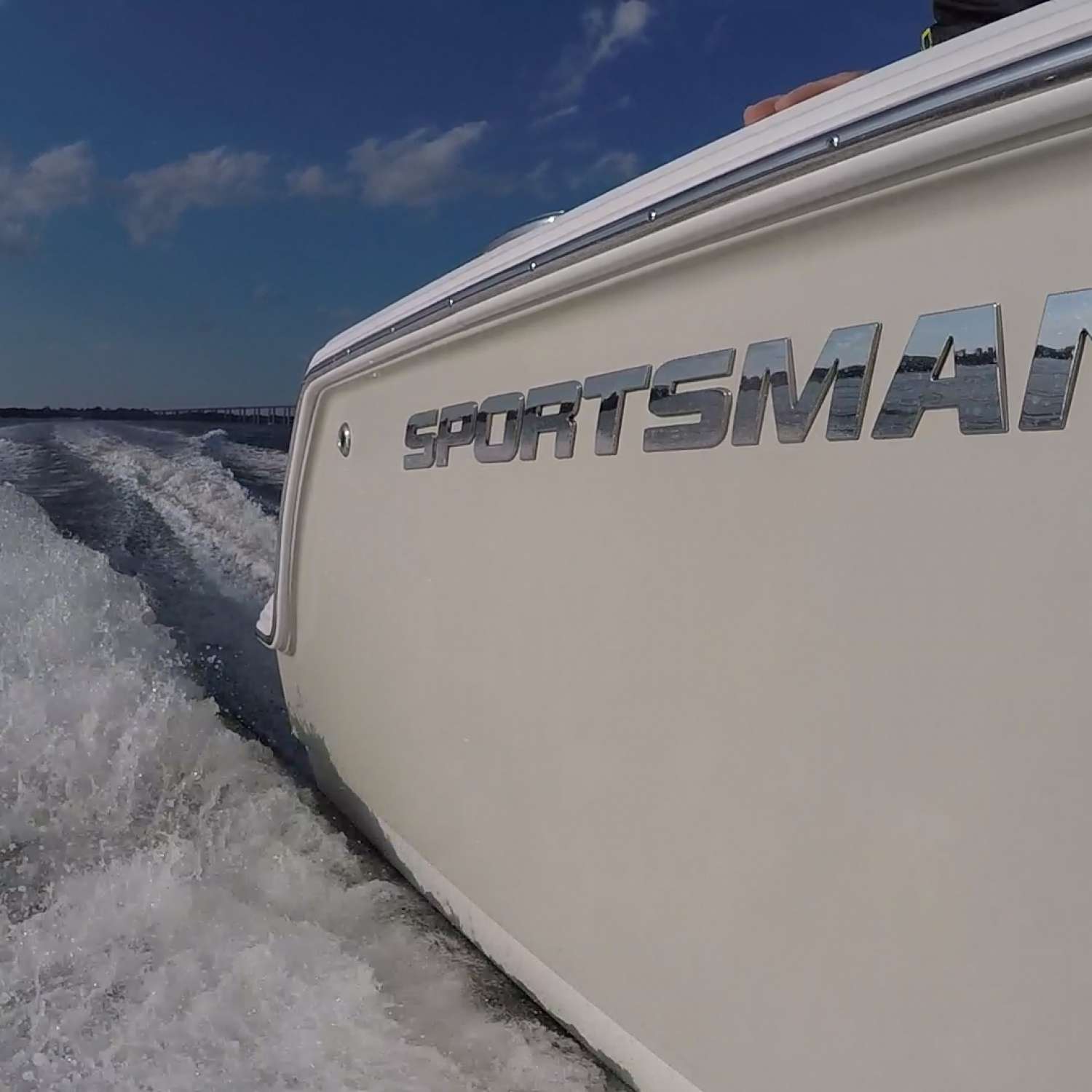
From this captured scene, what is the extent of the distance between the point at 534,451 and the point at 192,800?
57.9 inches

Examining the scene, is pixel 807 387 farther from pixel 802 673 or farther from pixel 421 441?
pixel 421 441

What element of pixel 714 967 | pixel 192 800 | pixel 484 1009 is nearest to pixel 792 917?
pixel 714 967

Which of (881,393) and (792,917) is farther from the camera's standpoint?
(792,917)

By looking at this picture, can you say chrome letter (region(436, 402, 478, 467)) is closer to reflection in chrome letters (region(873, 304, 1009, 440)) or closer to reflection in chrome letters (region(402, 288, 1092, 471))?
reflection in chrome letters (region(402, 288, 1092, 471))

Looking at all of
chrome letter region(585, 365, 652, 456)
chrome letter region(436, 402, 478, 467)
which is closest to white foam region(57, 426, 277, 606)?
chrome letter region(436, 402, 478, 467)

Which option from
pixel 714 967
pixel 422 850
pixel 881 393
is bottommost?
pixel 422 850

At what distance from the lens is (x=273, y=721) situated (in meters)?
3.27

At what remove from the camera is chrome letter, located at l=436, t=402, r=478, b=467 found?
164cm

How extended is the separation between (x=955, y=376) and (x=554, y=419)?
65 cm

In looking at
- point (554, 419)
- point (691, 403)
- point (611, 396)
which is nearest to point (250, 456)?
point (554, 419)

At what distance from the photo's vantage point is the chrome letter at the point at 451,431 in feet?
5.37

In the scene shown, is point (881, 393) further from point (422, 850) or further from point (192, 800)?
point (192, 800)

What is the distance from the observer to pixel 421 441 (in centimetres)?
183

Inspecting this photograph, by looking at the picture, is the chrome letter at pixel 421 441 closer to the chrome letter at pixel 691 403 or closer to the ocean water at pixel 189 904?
the chrome letter at pixel 691 403
